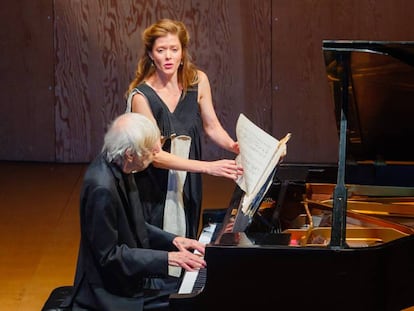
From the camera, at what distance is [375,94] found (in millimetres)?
3680

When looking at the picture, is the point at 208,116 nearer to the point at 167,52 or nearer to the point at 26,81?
the point at 167,52

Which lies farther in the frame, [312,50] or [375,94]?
[312,50]

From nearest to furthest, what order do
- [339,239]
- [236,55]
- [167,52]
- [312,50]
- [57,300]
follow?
[339,239], [57,300], [167,52], [312,50], [236,55]

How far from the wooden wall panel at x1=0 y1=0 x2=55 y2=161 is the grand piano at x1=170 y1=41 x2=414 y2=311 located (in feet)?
14.2

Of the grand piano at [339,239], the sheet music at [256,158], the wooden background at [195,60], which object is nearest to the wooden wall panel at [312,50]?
the wooden background at [195,60]

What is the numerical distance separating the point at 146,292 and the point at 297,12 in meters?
4.59

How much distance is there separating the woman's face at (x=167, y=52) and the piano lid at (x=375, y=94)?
93 centimetres

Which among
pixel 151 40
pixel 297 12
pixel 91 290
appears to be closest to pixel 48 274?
pixel 151 40

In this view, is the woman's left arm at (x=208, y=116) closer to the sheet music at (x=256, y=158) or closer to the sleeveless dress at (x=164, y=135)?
the sleeveless dress at (x=164, y=135)

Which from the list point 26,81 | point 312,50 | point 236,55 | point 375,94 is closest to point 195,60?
point 236,55

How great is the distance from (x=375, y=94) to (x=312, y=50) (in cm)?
406

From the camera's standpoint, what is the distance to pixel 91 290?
3412 millimetres

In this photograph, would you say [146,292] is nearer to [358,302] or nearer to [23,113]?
[358,302]

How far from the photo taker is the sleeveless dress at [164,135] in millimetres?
4359
